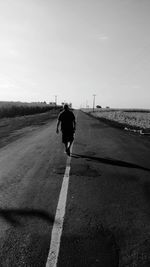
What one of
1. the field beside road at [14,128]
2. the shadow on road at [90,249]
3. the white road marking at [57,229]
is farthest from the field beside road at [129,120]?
the shadow on road at [90,249]

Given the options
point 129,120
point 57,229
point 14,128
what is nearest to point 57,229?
point 57,229

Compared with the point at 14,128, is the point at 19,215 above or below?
above

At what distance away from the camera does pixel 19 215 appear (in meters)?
5.08

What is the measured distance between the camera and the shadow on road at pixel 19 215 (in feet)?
16.0

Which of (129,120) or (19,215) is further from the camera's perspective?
(129,120)

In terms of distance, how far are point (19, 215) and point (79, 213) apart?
1.04 meters

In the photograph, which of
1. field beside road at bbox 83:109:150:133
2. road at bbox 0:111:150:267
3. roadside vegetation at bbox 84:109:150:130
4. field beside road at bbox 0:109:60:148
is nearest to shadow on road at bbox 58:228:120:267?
road at bbox 0:111:150:267

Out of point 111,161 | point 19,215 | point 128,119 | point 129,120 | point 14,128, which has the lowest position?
point 128,119

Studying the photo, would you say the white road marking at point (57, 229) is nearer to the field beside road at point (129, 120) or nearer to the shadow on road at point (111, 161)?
the shadow on road at point (111, 161)

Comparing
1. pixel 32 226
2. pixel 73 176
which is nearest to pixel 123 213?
pixel 32 226

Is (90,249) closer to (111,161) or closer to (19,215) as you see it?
(19,215)

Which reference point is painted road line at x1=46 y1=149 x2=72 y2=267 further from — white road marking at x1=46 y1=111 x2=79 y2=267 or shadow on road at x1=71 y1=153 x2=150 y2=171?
shadow on road at x1=71 y1=153 x2=150 y2=171

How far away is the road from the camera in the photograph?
3.82 m

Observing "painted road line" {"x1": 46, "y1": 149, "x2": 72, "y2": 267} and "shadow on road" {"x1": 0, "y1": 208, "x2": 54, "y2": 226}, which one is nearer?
"painted road line" {"x1": 46, "y1": 149, "x2": 72, "y2": 267}
